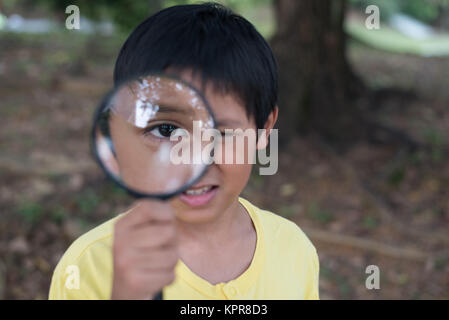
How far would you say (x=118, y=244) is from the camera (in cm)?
121

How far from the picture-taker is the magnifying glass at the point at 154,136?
51.3 inches

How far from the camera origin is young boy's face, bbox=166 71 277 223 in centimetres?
160

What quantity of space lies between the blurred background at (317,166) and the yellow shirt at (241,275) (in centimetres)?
254

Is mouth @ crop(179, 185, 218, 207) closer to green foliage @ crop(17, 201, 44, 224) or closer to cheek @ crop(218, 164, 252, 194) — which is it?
cheek @ crop(218, 164, 252, 194)

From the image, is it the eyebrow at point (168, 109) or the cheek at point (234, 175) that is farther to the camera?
the cheek at point (234, 175)

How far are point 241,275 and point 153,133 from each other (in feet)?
2.08

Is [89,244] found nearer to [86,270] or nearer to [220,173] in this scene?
[86,270]

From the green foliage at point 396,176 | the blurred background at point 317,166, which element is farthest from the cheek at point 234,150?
the green foliage at point 396,176

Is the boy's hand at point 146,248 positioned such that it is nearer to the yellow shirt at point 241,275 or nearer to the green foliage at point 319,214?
the yellow shirt at point 241,275

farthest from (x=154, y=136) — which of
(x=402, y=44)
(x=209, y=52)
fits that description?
(x=402, y=44)

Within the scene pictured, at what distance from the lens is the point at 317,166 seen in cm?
571
